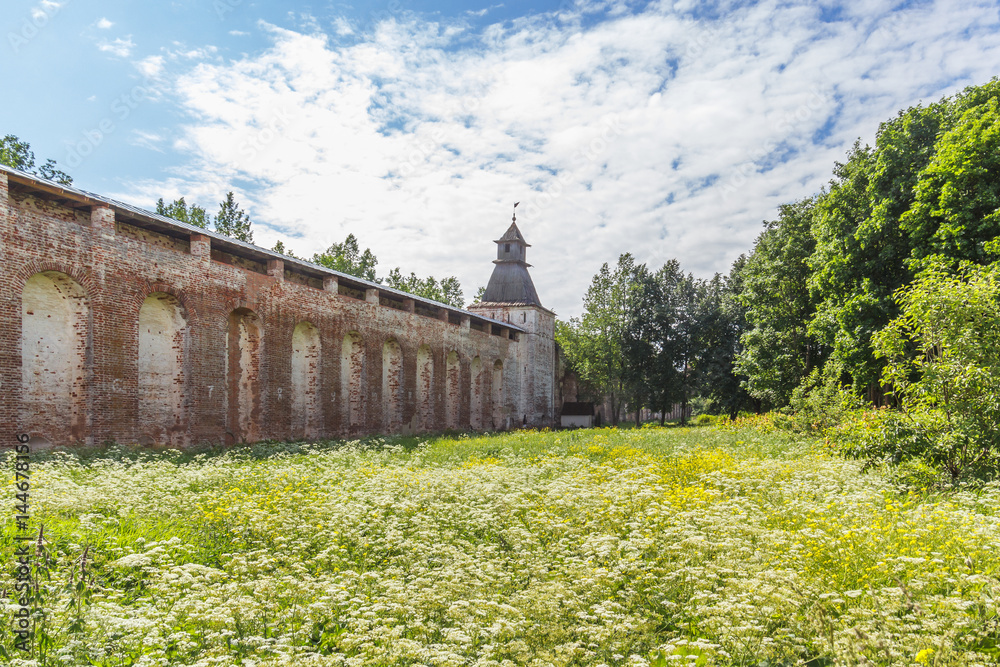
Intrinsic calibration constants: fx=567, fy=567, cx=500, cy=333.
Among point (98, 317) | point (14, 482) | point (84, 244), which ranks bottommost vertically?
point (14, 482)

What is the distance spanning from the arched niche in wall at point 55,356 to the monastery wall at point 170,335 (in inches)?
1.0

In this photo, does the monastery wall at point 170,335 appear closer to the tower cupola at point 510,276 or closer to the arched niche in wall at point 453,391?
the arched niche in wall at point 453,391

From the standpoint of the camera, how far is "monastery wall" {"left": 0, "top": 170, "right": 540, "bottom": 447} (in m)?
12.4

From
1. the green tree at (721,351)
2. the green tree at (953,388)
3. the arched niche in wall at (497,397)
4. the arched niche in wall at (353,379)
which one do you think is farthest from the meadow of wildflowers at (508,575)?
the green tree at (721,351)

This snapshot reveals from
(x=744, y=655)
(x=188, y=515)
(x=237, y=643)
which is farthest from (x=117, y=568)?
(x=744, y=655)

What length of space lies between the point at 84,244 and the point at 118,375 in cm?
314

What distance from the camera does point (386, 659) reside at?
309 cm

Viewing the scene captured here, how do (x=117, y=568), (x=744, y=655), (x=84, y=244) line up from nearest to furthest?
(x=744, y=655)
(x=117, y=568)
(x=84, y=244)

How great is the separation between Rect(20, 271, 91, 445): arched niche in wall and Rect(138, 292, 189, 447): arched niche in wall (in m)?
1.69

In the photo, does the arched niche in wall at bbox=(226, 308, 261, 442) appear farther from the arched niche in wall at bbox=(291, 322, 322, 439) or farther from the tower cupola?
the tower cupola

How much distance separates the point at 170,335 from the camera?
51.2 ft

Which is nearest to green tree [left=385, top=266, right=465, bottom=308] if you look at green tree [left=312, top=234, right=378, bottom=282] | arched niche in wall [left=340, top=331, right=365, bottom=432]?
green tree [left=312, top=234, right=378, bottom=282]

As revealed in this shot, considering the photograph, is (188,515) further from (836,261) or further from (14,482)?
(836,261)

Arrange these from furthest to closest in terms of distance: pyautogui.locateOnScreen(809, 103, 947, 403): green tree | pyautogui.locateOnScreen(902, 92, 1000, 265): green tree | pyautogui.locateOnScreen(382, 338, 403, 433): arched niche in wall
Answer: pyautogui.locateOnScreen(382, 338, 403, 433): arched niche in wall → pyautogui.locateOnScreen(809, 103, 947, 403): green tree → pyautogui.locateOnScreen(902, 92, 1000, 265): green tree
